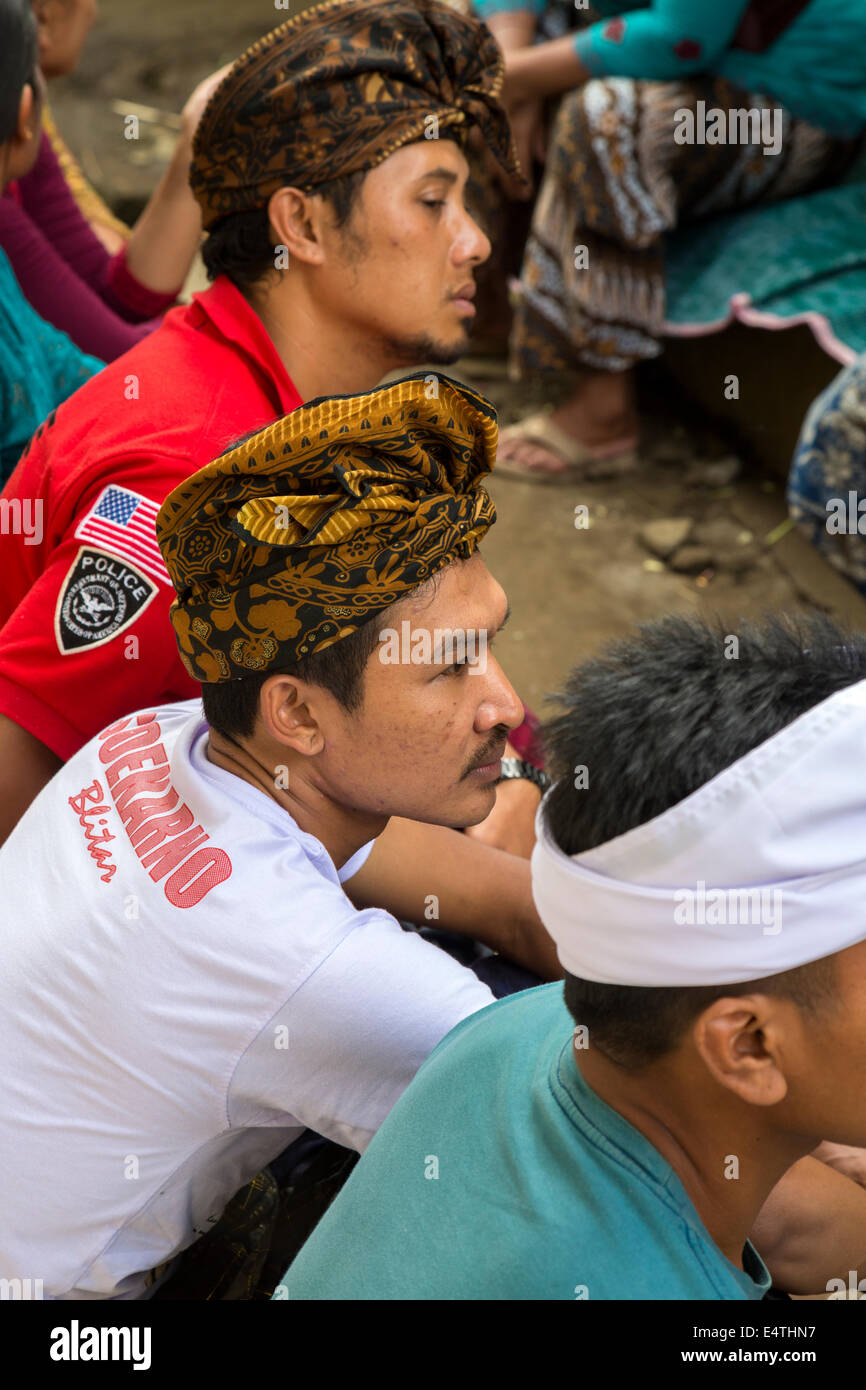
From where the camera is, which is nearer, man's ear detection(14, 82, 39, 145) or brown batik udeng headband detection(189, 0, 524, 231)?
brown batik udeng headband detection(189, 0, 524, 231)

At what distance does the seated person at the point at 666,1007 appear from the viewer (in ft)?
3.32

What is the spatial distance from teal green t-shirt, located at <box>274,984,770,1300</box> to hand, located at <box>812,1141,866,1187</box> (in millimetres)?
355

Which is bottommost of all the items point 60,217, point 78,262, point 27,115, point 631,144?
point 78,262

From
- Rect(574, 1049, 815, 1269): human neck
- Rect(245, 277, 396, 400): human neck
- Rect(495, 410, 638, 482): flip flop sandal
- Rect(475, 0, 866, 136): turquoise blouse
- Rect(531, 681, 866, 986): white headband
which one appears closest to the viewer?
Rect(531, 681, 866, 986): white headband

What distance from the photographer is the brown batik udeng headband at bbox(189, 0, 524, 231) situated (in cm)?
235

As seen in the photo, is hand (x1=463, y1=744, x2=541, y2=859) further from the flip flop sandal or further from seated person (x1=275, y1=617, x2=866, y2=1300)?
the flip flop sandal

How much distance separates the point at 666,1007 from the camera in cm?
110

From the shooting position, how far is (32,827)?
5.35 feet

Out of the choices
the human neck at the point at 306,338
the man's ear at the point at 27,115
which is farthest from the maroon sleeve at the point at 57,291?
the human neck at the point at 306,338

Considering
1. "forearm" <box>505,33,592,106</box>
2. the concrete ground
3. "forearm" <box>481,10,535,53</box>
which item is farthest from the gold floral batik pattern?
"forearm" <box>481,10,535,53</box>

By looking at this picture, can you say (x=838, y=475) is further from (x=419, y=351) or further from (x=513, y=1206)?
(x=513, y=1206)

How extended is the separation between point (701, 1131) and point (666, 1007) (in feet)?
0.43

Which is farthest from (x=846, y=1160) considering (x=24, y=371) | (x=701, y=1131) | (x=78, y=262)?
(x=78, y=262)

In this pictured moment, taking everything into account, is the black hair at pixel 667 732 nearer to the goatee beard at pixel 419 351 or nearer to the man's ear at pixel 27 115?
the goatee beard at pixel 419 351
